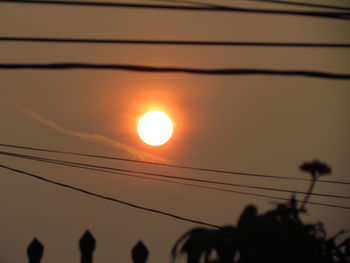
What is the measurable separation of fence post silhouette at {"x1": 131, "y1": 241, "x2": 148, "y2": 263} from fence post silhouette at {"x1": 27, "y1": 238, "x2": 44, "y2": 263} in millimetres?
1251

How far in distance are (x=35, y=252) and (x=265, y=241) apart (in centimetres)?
340

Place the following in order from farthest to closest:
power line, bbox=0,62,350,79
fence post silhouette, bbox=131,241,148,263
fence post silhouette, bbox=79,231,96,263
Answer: fence post silhouette, bbox=79,231,96,263 → fence post silhouette, bbox=131,241,148,263 → power line, bbox=0,62,350,79

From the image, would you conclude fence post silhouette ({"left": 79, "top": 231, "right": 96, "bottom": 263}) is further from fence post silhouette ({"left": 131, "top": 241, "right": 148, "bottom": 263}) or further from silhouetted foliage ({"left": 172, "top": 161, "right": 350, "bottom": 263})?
silhouetted foliage ({"left": 172, "top": 161, "right": 350, "bottom": 263})

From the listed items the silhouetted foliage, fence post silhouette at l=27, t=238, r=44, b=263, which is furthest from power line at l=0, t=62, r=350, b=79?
fence post silhouette at l=27, t=238, r=44, b=263

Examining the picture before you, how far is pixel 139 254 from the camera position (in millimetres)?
7438

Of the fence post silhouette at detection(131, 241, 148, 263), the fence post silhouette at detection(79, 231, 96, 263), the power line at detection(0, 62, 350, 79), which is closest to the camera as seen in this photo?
the power line at detection(0, 62, 350, 79)

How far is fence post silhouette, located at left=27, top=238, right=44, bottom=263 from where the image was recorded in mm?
7512

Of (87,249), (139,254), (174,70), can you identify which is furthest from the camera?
(87,249)

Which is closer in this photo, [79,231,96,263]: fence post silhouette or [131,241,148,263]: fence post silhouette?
[131,241,148,263]: fence post silhouette

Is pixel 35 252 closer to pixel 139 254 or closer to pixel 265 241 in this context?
pixel 139 254

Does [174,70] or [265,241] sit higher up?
[174,70]

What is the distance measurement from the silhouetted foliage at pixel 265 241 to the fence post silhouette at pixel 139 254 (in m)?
1.42

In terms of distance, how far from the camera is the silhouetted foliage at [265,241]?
221 inches

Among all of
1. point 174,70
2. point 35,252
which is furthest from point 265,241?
point 35,252
